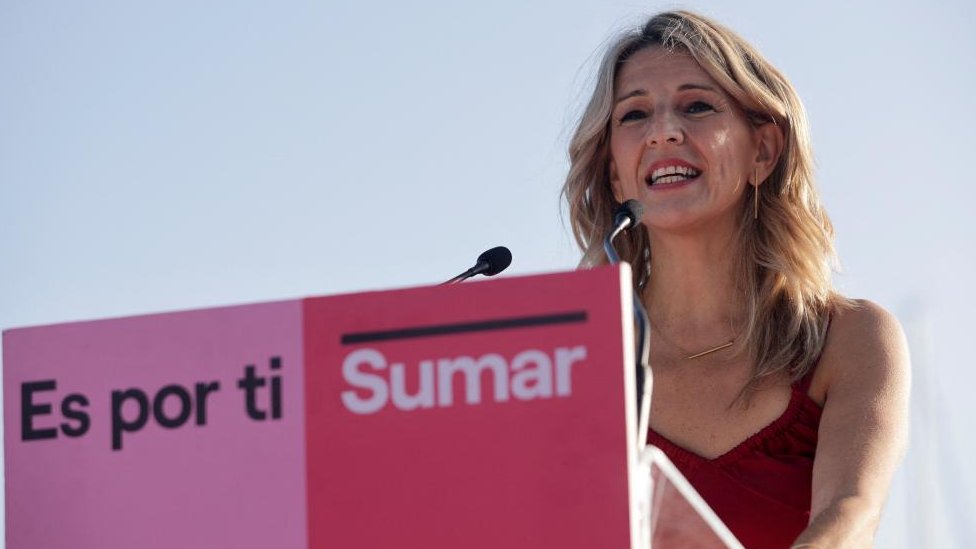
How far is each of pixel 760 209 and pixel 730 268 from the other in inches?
5.3

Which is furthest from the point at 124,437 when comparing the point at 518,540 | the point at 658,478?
the point at 658,478

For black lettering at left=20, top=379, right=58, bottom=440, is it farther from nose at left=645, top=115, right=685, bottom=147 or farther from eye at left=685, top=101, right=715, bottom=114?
eye at left=685, top=101, right=715, bottom=114

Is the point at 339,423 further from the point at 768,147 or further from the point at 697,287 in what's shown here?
the point at 768,147

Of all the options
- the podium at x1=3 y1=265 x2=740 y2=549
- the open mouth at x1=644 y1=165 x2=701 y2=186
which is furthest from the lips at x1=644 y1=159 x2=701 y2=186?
the podium at x1=3 y1=265 x2=740 y2=549

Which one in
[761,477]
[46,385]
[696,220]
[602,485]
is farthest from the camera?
[696,220]

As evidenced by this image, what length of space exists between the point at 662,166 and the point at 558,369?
4.91 feet

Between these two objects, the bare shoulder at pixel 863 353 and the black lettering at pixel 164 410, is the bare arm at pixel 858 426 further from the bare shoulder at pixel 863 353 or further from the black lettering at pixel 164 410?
the black lettering at pixel 164 410

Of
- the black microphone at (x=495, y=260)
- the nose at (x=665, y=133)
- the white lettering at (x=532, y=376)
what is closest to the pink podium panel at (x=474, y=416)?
the white lettering at (x=532, y=376)

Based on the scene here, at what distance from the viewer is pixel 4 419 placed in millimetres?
1537

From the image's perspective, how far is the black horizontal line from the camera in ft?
4.37

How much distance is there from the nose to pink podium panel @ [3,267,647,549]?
1.44 meters

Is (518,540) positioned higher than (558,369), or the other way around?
(558,369)

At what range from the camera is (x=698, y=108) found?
283 centimetres

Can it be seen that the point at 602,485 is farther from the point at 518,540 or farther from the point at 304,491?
the point at 304,491
